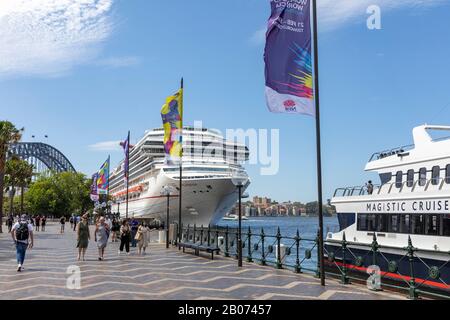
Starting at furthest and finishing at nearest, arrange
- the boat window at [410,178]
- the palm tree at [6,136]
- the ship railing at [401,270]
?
the palm tree at [6,136], the boat window at [410,178], the ship railing at [401,270]

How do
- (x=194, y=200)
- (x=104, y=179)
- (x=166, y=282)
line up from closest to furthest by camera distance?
1. (x=166, y=282)
2. (x=104, y=179)
3. (x=194, y=200)

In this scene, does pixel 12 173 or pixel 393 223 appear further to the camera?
pixel 12 173

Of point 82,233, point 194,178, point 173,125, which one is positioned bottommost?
point 82,233

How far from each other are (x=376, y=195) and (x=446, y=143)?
4.11 m

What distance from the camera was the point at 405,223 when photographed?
19.1 metres

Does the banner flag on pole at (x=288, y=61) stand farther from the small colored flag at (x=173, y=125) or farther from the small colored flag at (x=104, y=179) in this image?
the small colored flag at (x=104, y=179)

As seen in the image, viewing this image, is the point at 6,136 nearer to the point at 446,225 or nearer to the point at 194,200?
the point at 194,200

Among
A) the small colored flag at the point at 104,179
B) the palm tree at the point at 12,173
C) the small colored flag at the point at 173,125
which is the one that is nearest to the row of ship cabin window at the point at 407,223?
the small colored flag at the point at 173,125

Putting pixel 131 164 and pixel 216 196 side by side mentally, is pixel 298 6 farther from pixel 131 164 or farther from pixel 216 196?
pixel 131 164

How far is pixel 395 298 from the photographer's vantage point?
9.77 meters

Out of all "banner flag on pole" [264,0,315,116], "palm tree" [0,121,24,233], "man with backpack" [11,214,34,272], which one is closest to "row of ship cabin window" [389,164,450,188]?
"banner flag on pole" [264,0,315,116]

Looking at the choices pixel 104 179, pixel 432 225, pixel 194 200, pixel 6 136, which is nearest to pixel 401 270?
pixel 432 225

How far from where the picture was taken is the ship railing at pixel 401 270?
35.1 feet

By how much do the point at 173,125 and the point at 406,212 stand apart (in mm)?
12498
